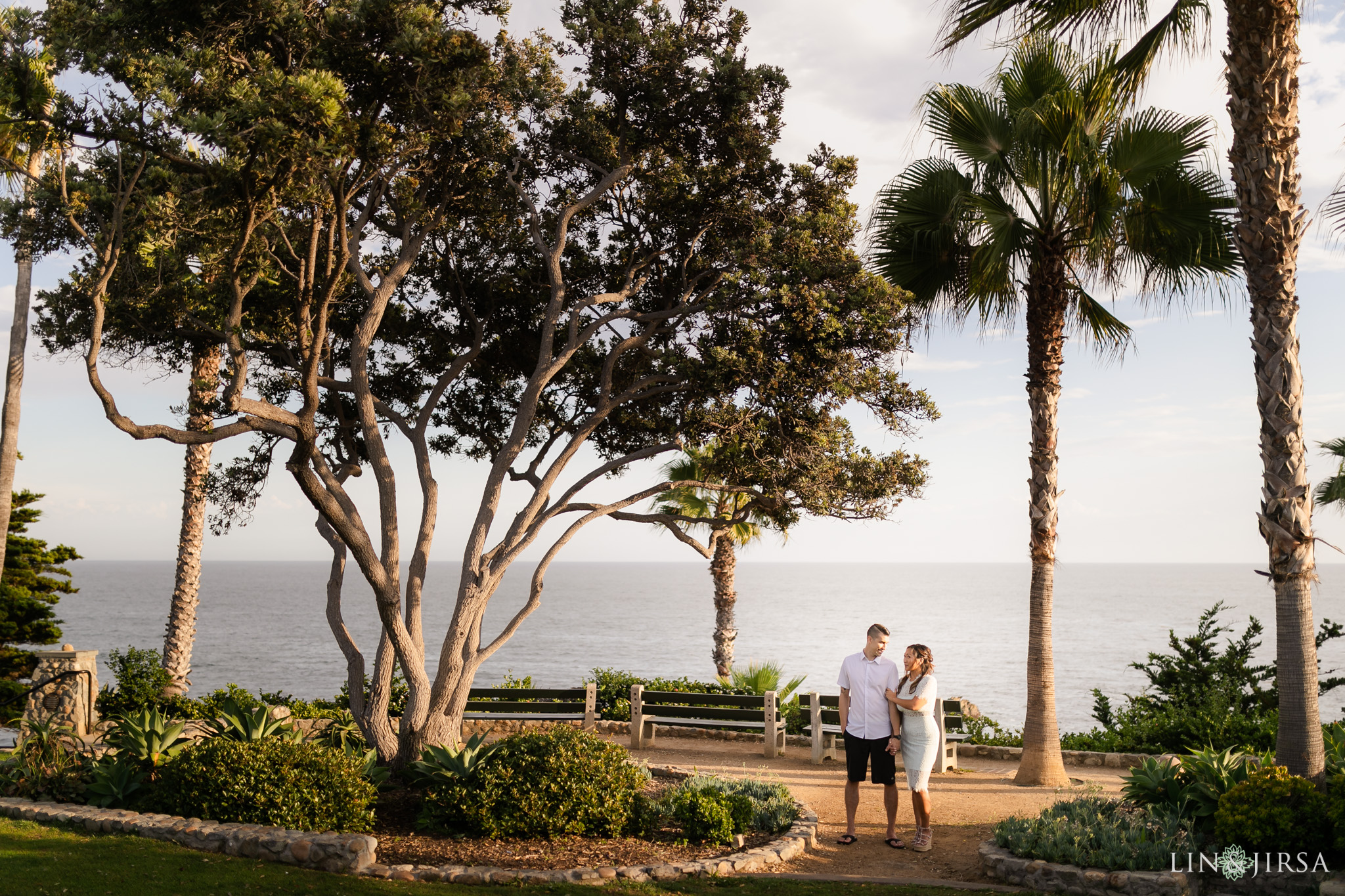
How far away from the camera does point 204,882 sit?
264 inches

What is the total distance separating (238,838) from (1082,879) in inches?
266

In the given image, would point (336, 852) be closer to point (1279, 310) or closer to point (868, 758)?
point (868, 758)

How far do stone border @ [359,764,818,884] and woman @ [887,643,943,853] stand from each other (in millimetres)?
1307

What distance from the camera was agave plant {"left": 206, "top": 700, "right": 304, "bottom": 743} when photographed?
9211 mm

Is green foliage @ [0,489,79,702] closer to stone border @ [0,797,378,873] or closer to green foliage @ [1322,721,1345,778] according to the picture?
stone border @ [0,797,378,873]

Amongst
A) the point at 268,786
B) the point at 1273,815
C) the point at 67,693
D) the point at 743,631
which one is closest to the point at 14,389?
the point at 67,693

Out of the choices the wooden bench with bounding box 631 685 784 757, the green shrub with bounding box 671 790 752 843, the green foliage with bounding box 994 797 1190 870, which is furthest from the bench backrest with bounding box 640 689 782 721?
the green foliage with bounding box 994 797 1190 870

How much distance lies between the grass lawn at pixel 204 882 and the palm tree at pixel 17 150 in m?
5.76

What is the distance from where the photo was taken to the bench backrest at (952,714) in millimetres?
13430

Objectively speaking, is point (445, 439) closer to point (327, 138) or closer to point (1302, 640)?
point (327, 138)

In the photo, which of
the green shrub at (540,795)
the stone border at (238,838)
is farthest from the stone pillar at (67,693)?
the green shrub at (540,795)

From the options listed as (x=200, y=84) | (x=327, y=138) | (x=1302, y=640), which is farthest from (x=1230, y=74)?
(x=200, y=84)

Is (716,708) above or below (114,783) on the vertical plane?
above

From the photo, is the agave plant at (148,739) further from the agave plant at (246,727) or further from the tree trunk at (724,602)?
the tree trunk at (724,602)
